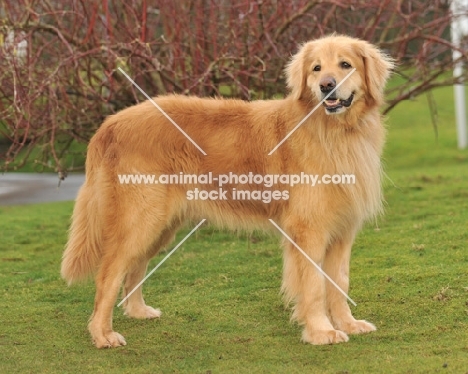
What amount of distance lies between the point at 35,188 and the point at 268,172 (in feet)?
31.3

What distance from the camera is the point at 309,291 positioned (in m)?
5.75

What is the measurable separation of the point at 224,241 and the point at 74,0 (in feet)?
9.79

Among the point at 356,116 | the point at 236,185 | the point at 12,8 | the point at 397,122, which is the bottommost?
the point at 397,122

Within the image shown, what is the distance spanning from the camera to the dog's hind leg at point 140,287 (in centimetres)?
647

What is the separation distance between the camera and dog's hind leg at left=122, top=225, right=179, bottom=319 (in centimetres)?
647

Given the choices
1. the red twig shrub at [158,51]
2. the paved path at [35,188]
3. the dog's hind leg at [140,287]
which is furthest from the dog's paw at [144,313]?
the paved path at [35,188]

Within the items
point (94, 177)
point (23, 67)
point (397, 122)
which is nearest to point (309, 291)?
point (94, 177)

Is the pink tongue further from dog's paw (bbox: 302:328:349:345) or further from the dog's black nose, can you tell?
dog's paw (bbox: 302:328:349:345)

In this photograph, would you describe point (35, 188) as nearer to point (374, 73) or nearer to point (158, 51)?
point (158, 51)

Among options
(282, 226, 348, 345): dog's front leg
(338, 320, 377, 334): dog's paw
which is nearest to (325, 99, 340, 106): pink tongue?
(282, 226, 348, 345): dog's front leg

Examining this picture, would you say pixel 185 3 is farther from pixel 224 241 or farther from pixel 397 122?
pixel 397 122

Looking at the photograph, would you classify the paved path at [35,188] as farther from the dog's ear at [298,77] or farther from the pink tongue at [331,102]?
the pink tongue at [331,102]

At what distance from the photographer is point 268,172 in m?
6.00

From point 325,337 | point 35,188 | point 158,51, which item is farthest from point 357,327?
point 35,188
